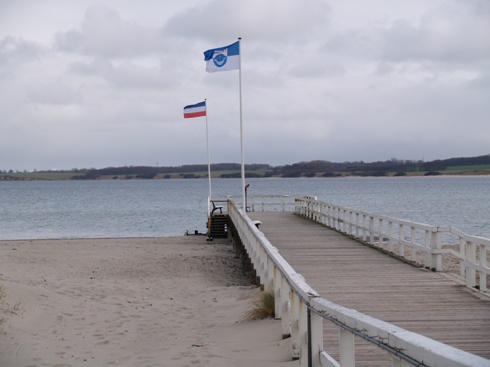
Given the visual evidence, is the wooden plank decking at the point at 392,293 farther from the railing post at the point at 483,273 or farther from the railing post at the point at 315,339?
the railing post at the point at 315,339

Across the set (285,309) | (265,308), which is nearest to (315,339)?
(285,309)

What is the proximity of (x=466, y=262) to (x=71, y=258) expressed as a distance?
1858cm

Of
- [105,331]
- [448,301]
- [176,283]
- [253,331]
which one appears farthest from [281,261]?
[176,283]

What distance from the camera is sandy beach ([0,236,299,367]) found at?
8812 millimetres

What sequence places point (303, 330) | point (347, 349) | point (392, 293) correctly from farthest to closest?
point (392, 293) → point (303, 330) → point (347, 349)

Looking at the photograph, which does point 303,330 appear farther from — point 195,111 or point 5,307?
point 195,111

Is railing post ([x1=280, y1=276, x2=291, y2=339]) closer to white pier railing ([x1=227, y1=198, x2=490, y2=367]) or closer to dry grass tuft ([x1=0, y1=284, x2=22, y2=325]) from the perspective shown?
white pier railing ([x1=227, y1=198, x2=490, y2=367])

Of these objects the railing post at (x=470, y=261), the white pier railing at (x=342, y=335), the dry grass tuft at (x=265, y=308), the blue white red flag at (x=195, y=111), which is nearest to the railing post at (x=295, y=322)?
the white pier railing at (x=342, y=335)

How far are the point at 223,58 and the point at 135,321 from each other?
41.7ft

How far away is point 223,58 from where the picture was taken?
22.7 meters

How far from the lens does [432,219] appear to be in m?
60.7

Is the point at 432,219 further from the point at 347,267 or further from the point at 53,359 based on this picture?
the point at 53,359

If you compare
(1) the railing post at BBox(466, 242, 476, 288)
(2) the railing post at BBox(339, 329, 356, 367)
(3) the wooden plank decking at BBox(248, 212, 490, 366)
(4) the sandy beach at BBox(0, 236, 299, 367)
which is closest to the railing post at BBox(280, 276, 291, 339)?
(4) the sandy beach at BBox(0, 236, 299, 367)

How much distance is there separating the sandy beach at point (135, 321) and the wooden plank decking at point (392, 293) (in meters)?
1.36
